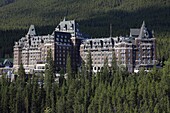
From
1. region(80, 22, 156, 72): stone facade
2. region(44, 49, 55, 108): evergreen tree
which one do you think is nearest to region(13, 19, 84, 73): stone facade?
region(80, 22, 156, 72): stone facade

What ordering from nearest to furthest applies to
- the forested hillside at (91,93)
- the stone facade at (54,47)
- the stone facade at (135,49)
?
the forested hillside at (91,93)
the stone facade at (135,49)
the stone facade at (54,47)

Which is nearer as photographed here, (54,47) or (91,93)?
(91,93)

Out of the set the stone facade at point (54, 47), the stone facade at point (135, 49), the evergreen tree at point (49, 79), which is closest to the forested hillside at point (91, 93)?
the evergreen tree at point (49, 79)

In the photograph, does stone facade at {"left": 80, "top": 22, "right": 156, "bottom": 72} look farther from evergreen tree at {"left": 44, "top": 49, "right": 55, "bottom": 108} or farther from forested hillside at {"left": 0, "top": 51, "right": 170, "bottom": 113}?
evergreen tree at {"left": 44, "top": 49, "right": 55, "bottom": 108}

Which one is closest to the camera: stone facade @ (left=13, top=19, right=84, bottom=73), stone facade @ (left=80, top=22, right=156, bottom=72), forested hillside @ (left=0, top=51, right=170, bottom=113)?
forested hillside @ (left=0, top=51, right=170, bottom=113)

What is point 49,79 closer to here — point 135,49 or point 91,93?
point 91,93

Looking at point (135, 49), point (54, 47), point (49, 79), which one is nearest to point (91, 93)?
point (49, 79)

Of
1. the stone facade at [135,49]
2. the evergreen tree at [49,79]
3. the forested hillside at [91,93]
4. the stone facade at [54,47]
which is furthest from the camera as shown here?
the stone facade at [54,47]

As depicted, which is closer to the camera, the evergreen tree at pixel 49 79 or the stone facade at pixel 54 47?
the evergreen tree at pixel 49 79

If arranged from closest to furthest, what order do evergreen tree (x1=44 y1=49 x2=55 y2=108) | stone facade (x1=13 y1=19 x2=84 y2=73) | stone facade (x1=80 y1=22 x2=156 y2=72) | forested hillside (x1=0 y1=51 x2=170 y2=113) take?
1. forested hillside (x1=0 y1=51 x2=170 y2=113)
2. evergreen tree (x1=44 y1=49 x2=55 y2=108)
3. stone facade (x1=80 y1=22 x2=156 y2=72)
4. stone facade (x1=13 y1=19 x2=84 y2=73)

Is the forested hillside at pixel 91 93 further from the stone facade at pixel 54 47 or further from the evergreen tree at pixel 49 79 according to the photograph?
the stone facade at pixel 54 47

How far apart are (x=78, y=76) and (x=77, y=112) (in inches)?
566

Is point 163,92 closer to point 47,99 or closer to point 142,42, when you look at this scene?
point 47,99

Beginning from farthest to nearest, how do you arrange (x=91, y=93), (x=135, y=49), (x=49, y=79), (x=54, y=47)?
Answer: 1. (x=54, y=47)
2. (x=135, y=49)
3. (x=49, y=79)
4. (x=91, y=93)
